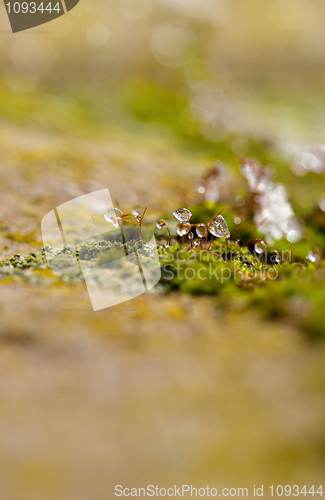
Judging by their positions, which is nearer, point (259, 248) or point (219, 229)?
point (219, 229)

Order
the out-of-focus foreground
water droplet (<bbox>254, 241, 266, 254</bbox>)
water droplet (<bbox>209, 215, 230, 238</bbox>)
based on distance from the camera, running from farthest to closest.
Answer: water droplet (<bbox>254, 241, 266, 254</bbox>)
water droplet (<bbox>209, 215, 230, 238</bbox>)
the out-of-focus foreground

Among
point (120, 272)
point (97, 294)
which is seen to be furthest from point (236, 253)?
point (97, 294)

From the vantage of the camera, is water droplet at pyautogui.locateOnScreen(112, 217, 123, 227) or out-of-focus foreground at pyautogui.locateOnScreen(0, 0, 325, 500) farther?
water droplet at pyautogui.locateOnScreen(112, 217, 123, 227)

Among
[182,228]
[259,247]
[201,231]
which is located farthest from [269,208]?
[182,228]

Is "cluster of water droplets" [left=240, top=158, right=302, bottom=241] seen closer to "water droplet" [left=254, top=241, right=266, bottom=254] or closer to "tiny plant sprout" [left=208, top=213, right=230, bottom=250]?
"water droplet" [left=254, top=241, right=266, bottom=254]

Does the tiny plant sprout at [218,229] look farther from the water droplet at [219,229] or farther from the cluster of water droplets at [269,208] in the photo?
the cluster of water droplets at [269,208]

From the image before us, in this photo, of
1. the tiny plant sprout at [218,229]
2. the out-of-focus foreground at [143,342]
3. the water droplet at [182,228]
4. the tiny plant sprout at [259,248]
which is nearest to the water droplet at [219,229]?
the tiny plant sprout at [218,229]

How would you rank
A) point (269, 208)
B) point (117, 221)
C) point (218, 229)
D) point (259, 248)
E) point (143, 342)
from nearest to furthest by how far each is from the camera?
point (143, 342) < point (218, 229) < point (117, 221) < point (259, 248) < point (269, 208)

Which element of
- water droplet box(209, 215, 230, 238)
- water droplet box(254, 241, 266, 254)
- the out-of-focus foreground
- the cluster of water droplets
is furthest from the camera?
the cluster of water droplets

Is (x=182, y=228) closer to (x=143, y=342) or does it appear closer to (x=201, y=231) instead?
(x=201, y=231)

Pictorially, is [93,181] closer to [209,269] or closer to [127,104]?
[209,269]

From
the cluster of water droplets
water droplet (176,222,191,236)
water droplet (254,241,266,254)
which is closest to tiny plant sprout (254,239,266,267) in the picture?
water droplet (254,241,266,254)
